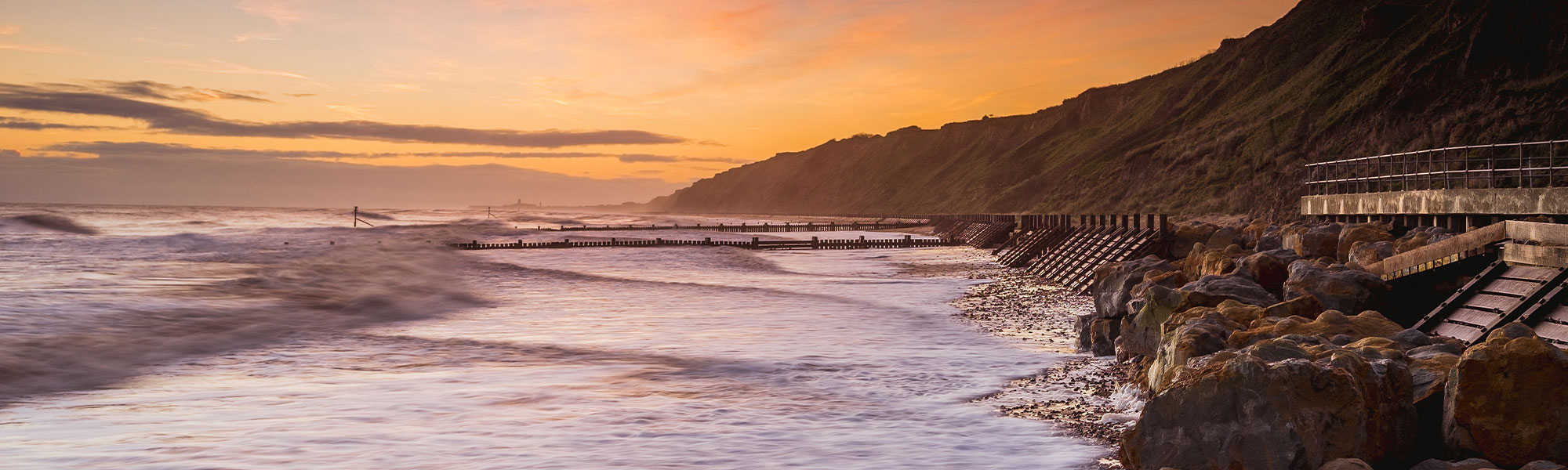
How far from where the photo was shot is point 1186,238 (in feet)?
71.2

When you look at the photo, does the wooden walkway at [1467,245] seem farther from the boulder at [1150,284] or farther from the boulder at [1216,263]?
the boulder at [1216,263]

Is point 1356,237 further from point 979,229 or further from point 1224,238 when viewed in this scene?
point 979,229

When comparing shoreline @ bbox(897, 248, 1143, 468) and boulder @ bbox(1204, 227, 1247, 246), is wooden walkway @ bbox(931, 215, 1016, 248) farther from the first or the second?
boulder @ bbox(1204, 227, 1247, 246)

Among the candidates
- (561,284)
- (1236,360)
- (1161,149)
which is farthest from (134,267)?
(1161,149)

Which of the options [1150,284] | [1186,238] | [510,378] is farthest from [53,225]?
[1150,284]

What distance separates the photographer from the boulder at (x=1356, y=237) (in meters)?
14.4

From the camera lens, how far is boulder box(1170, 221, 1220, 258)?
21.5 m

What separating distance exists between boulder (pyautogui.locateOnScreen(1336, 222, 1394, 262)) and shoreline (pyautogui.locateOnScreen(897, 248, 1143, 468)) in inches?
155

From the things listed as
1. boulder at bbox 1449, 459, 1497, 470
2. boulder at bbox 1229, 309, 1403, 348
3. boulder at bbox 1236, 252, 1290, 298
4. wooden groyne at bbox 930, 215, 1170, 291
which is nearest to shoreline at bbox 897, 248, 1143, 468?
wooden groyne at bbox 930, 215, 1170, 291

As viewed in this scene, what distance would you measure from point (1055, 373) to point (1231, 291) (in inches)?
83.1

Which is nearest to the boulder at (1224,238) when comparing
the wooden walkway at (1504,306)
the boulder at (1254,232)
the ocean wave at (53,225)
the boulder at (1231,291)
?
the boulder at (1254,232)

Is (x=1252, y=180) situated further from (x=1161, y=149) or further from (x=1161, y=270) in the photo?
(x=1161, y=270)

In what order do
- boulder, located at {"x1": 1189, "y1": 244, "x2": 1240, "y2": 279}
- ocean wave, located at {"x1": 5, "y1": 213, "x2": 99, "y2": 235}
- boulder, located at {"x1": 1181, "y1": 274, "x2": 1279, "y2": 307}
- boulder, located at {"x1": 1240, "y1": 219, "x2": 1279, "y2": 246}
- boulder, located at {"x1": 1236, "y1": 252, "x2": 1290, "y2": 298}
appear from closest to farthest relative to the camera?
boulder, located at {"x1": 1181, "y1": 274, "x2": 1279, "y2": 307} → boulder, located at {"x1": 1236, "y1": 252, "x2": 1290, "y2": 298} → boulder, located at {"x1": 1189, "y1": 244, "x2": 1240, "y2": 279} → boulder, located at {"x1": 1240, "y1": 219, "x2": 1279, "y2": 246} → ocean wave, located at {"x1": 5, "y1": 213, "x2": 99, "y2": 235}

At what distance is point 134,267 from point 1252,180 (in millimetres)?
51238
